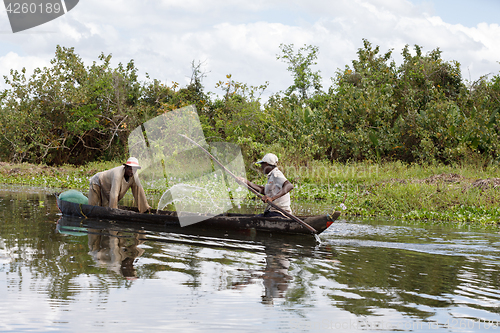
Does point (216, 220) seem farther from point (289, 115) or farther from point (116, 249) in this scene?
point (289, 115)

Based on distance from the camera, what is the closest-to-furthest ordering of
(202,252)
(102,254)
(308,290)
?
(308,290) → (102,254) → (202,252)

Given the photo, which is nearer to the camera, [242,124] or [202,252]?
[202,252]

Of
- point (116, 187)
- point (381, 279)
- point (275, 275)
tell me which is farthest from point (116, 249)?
point (381, 279)

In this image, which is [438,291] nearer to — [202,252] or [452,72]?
[202,252]

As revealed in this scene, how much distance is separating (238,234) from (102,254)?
2.64 metres

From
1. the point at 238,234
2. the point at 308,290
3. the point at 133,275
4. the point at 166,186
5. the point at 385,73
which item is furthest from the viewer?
the point at 385,73

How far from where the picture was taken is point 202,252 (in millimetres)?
6801

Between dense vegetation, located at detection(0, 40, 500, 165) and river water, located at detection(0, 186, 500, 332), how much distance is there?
10.9 m

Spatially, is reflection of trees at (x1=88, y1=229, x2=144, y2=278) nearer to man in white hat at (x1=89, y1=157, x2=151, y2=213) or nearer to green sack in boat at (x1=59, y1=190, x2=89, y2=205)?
man in white hat at (x1=89, y1=157, x2=151, y2=213)

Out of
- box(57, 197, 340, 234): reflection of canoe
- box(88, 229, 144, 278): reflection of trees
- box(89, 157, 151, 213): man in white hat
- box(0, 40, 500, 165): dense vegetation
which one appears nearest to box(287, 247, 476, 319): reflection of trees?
box(57, 197, 340, 234): reflection of canoe

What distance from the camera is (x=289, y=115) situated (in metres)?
21.0

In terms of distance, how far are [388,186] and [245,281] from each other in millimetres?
8658

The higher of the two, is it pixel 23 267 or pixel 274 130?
pixel 274 130

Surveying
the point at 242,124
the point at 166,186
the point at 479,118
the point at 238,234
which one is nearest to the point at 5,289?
the point at 238,234
